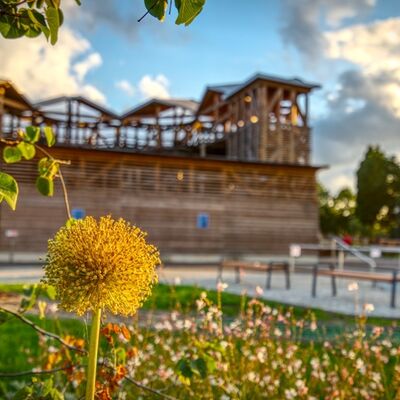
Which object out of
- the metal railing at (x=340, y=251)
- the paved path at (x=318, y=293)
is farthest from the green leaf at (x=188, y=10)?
the metal railing at (x=340, y=251)

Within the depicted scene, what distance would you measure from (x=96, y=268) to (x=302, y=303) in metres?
12.3

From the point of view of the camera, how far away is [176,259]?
28906mm

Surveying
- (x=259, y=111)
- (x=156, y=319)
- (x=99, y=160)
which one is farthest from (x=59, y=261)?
(x=259, y=111)

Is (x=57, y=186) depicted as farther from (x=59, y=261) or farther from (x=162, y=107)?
(x=59, y=261)

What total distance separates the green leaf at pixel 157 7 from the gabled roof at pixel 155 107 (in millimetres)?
38365

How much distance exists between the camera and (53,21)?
1847 millimetres

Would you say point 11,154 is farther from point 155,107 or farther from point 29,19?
point 155,107

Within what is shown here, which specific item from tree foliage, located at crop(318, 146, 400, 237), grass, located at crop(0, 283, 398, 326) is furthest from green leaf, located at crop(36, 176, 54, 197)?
tree foliage, located at crop(318, 146, 400, 237)

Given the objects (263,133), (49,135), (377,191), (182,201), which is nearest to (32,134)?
(49,135)

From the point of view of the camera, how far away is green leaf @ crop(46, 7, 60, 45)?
6.03ft

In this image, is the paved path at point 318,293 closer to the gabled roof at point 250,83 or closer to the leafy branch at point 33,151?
the leafy branch at point 33,151

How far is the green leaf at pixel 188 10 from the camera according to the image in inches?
53.6

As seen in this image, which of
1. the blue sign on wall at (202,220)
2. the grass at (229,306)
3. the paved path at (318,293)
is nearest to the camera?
the grass at (229,306)

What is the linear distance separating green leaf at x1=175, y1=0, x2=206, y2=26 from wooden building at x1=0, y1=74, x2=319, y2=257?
26.1m
